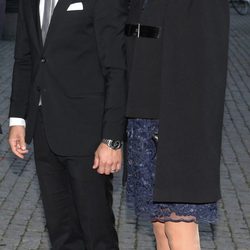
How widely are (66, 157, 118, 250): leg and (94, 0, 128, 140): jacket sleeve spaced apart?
0.32 meters

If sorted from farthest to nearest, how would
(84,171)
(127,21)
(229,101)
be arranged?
(229,101), (84,171), (127,21)

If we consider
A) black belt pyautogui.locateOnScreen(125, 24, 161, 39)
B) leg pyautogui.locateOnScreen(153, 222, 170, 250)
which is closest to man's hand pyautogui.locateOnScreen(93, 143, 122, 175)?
leg pyautogui.locateOnScreen(153, 222, 170, 250)

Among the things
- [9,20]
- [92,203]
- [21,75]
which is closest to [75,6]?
[21,75]

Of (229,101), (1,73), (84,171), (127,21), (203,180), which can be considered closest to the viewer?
(203,180)

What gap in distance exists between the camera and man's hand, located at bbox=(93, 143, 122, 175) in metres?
3.58

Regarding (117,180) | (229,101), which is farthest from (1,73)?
(117,180)

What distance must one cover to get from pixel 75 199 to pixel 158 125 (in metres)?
0.78

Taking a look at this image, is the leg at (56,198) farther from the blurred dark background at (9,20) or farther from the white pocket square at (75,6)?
the blurred dark background at (9,20)

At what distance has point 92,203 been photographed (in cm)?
389

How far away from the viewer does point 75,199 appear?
3.94 m

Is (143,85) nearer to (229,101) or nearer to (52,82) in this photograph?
(52,82)

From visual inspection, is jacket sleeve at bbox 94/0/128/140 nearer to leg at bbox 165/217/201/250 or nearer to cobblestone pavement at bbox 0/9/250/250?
leg at bbox 165/217/201/250

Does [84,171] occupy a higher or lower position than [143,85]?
lower

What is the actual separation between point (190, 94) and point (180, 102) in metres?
0.05
